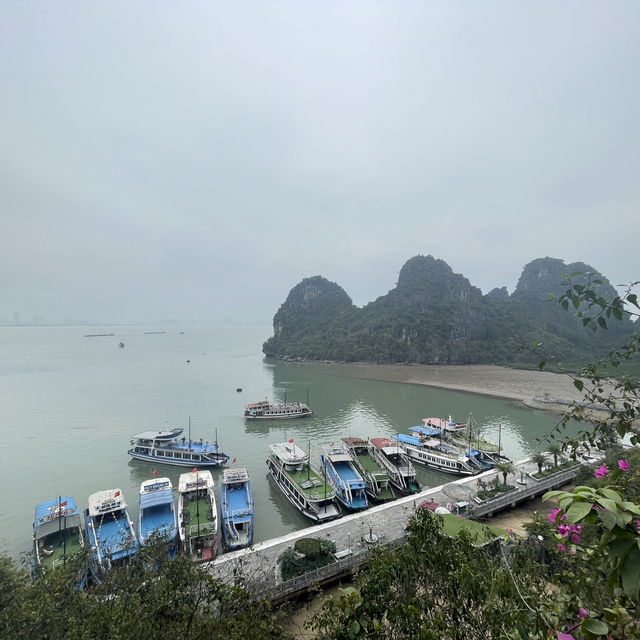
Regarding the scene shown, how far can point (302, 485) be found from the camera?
20.7 meters

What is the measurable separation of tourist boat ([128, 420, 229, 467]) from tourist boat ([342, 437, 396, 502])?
10818mm

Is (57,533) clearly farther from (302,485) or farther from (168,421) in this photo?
(168,421)

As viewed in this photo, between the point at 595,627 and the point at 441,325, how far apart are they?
9999 cm

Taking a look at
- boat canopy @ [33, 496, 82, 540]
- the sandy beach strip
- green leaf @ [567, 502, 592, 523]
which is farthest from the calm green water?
green leaf @ [567, 502, 592, 523]

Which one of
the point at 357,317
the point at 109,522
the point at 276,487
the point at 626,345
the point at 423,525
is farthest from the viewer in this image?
the point at 357,317

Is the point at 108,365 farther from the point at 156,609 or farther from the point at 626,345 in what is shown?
the point at 626,345

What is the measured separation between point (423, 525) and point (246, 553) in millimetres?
11640

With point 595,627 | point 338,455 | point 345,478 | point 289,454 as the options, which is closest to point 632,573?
point 595,627

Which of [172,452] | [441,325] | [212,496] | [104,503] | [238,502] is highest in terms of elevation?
[441,325]

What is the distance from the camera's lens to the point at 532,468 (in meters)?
24.6

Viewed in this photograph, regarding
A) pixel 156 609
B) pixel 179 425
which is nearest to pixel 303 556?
pixel 156 609

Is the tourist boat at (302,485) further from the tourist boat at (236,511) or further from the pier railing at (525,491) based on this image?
the pier railing at (525,491)

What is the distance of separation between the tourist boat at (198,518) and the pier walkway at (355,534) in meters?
1.69

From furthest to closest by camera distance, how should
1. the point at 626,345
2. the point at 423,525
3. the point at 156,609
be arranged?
the point at 423,525 < the point at 156,609 < the point at 626,345
